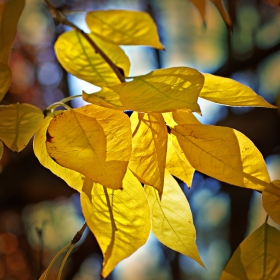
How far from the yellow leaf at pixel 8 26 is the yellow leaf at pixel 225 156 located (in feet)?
0.35

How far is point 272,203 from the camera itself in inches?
8.5

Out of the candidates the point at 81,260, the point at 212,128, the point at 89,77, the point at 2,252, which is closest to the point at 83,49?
the point at 89,77

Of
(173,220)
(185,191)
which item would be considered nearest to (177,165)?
(173,220)

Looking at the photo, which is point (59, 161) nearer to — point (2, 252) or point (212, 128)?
point (212, 128)

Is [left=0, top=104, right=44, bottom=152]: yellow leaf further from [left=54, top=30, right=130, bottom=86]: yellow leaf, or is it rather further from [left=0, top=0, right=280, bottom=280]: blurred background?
[left=0, top=0, right=280, bottom=280]: blurred background

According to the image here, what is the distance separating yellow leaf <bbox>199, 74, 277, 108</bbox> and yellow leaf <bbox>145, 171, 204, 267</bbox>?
0.20ft

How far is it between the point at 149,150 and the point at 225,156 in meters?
0.04

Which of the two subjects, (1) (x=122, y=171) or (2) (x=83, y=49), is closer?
(1) (x=122, y=171)

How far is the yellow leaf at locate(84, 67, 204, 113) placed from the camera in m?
0.18

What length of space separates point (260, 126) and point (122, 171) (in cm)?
58

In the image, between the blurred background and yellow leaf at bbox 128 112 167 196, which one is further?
the blurred background

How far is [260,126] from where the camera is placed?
0.72 m

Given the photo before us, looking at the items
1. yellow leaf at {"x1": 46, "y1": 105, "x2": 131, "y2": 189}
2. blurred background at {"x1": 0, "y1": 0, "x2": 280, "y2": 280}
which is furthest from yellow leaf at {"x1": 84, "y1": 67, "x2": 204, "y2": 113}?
blurred background at {"x1": 0, "y1": 0, "x2": 280, "y2": 280}

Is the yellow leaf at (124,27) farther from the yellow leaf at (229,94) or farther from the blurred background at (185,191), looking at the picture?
the blurred background at (185,191)
